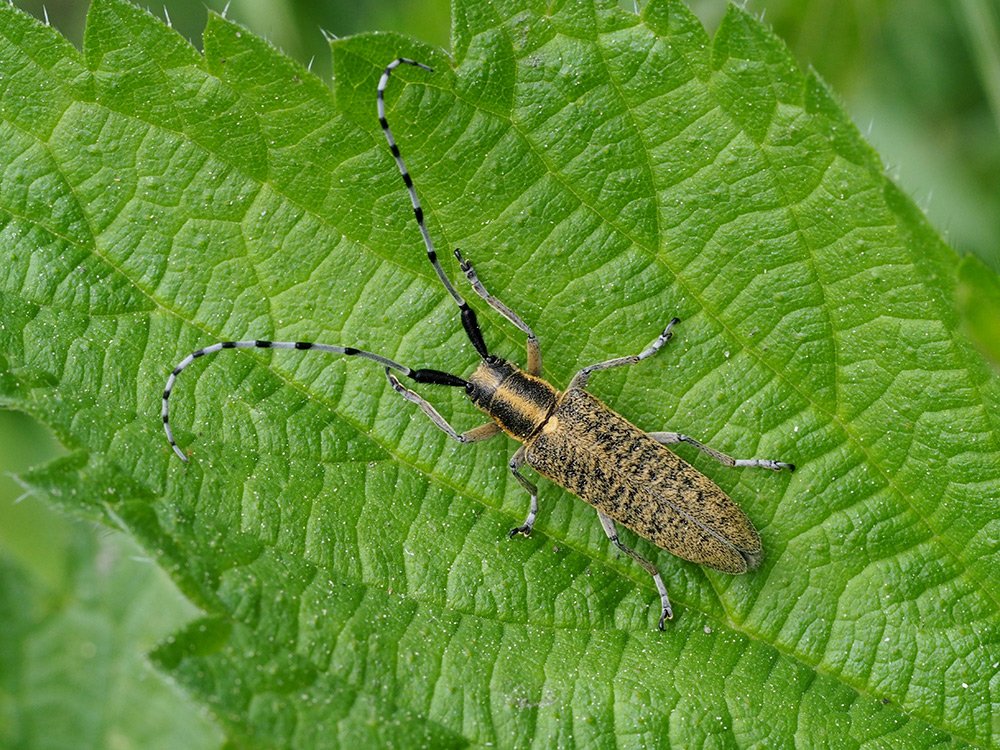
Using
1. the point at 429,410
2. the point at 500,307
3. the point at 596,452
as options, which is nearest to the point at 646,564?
the point at 596,452

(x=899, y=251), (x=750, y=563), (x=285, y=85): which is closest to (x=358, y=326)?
(x=285, y=85)

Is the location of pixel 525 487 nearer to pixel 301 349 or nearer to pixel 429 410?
pixel 429 410

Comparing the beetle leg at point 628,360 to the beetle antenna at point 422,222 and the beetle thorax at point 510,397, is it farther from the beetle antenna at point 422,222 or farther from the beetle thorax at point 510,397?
the beetle antenna at point 422,222

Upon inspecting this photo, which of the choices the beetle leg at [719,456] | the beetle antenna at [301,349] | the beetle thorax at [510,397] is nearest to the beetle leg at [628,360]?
the beetle thorax at [510,397]

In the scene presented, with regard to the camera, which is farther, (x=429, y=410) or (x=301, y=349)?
(x=429, y=410)

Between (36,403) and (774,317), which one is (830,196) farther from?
(36,403)

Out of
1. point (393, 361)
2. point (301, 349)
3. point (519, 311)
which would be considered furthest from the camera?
point (519, 311)

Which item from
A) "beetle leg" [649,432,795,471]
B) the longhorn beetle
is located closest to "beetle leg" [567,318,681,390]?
the longhorn beetle

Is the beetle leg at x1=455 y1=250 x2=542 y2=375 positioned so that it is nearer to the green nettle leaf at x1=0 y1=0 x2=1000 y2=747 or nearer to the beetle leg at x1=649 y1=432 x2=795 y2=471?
the green nettle leaf at x1=0 y1=0 x2=1000 y2=747
